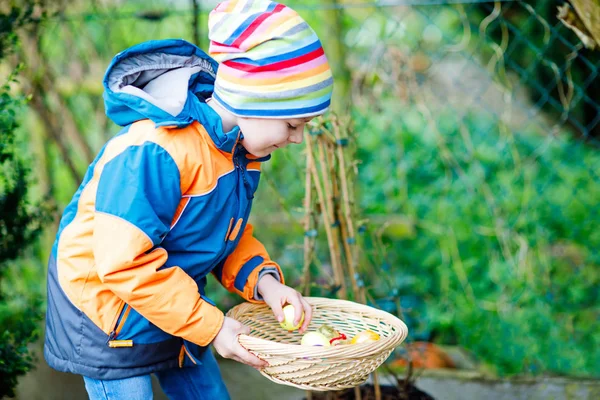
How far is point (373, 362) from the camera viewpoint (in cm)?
166

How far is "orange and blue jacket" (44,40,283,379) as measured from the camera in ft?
4.97

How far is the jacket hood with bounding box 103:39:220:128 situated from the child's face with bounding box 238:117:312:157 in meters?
0.09

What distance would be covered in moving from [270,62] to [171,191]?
0.36m

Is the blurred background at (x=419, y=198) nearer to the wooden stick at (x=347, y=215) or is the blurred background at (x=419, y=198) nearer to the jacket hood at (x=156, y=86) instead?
the wooden stick at (x=347, y=215)

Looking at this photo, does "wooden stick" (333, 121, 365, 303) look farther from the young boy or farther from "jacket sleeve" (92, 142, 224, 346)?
"jacket sleeve" (92, 142, 224, 346)

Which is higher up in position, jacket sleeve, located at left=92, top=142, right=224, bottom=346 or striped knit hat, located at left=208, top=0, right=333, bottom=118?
striped knit hat, located at left=208, top=0, right=333, bottom=118

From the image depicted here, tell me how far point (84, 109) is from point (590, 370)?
3455mm

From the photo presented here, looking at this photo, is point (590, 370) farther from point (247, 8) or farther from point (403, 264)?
point (247, 8)

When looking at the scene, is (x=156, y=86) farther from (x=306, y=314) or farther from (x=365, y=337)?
(x=365, y=337)

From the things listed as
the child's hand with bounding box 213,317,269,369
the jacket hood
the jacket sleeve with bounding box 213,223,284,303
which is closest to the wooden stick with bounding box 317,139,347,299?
the jacket sleeve with bounding box 213,223,284,303

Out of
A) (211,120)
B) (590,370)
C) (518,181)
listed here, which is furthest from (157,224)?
(518,181)

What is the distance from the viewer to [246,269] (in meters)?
1.93

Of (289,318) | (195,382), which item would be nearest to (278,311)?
(289,318)

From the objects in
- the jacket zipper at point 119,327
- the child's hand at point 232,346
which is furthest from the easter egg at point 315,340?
the jacket zipper at point 119,327
